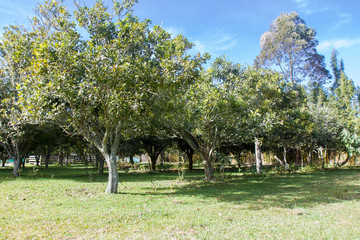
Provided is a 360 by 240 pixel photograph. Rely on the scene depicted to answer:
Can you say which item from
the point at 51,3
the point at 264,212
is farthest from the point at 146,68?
the point at 264,212

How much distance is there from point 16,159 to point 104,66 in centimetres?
1302

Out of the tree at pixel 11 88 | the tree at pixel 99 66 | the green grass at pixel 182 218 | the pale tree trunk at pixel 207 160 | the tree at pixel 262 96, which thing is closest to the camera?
the green grass at pixel 182 218

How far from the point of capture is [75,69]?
8500mm

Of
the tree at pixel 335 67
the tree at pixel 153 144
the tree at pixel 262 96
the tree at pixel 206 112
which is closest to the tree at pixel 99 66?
the tree at pixel 206 112

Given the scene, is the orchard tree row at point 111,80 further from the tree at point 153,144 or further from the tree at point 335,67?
the tree at point 335,67

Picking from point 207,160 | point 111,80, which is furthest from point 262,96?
point 111,80

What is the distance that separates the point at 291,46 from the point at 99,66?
84.4 ft

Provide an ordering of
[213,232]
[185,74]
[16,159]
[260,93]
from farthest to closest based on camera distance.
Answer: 1. [16,159]
2. [260,93]
3. [185,74]
4. [213,232]

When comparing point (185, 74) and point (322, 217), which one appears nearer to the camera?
point (322, 217)

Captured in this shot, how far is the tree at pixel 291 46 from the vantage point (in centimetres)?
2745

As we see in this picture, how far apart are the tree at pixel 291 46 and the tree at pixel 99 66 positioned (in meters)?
21.9

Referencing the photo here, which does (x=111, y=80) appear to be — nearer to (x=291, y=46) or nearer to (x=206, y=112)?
(x=206, y=112)

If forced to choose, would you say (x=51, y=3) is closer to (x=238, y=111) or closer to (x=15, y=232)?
(x=15, y=232)

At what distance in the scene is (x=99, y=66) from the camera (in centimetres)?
832
